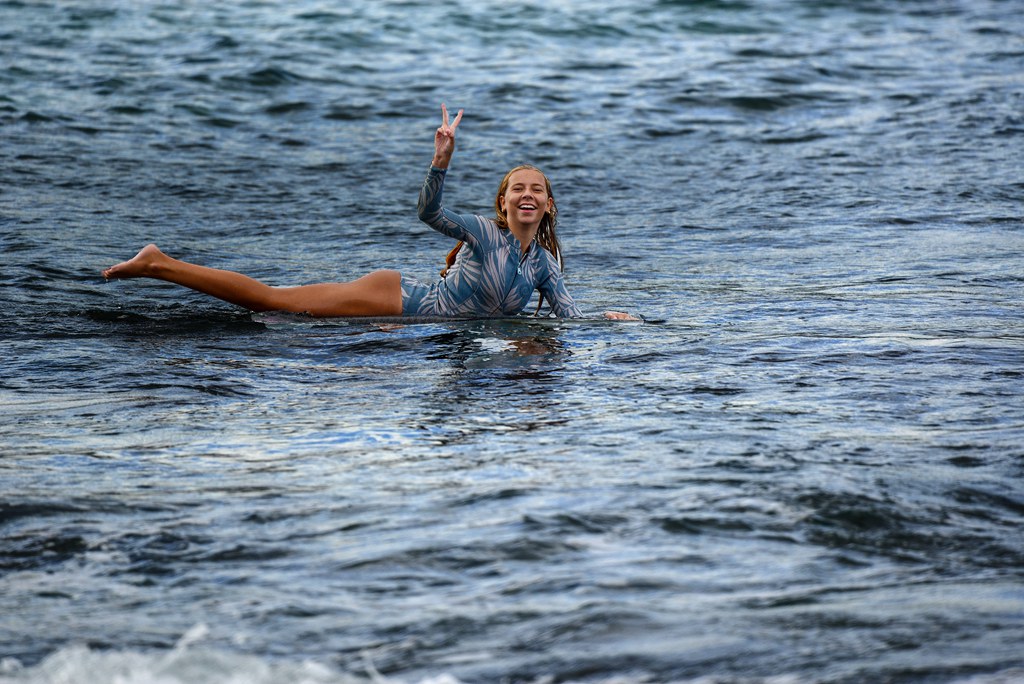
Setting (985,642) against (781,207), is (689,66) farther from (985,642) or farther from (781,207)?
(985,642)

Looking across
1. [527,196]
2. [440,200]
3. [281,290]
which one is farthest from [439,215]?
[281,290]

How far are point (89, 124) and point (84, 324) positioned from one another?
8.82 metres

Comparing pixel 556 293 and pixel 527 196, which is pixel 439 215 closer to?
pixel 527 196

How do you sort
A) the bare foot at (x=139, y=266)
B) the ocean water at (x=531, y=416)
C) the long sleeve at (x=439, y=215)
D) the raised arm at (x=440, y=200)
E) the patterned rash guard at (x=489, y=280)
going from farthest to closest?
the patterned rash guard at (x=489, y=280) → the bare foot at (x=139, y=266) → the long sleeve at (x=439, y=215) → the raised arm at (x=440, y=200) → the ocean water at (x=531, y=416)

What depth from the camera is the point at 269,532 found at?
4184 millimetres

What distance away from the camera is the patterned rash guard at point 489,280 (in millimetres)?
8164

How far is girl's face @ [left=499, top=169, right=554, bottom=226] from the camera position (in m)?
8.06

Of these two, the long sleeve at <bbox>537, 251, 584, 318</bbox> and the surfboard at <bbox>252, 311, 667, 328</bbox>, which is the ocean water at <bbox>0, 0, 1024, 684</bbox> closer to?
the surfboard at <bbox>252, 311, 667, 328</bbox>

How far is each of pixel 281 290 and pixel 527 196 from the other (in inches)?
69.5

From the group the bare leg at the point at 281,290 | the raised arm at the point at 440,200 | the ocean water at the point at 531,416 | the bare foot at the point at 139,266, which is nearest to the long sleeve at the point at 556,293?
the ocean water at the point at 531,416

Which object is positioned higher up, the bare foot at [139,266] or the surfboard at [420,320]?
the bare foot at [139,266]

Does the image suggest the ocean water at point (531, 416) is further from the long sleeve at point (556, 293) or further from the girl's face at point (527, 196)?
the girl's face at point (527, 196)

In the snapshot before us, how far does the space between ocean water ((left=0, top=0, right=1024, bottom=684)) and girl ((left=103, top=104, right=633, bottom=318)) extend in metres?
0.23

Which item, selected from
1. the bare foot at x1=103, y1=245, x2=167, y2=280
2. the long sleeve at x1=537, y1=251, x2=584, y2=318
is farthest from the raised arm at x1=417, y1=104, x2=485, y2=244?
the bare foot at x1=103, y1=245, x2=167, y2=280
